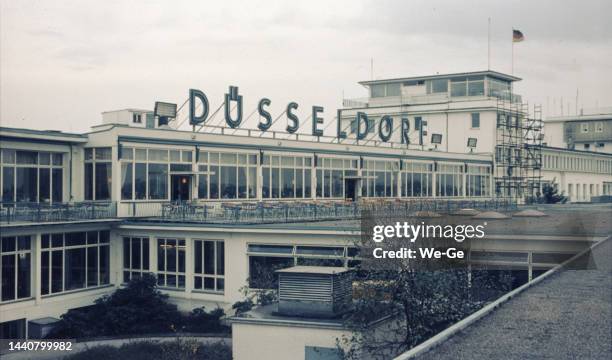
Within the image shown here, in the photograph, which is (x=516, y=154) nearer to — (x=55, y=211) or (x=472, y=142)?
(x=472, y=142)

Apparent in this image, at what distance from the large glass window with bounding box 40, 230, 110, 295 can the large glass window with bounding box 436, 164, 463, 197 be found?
29632 millimetres

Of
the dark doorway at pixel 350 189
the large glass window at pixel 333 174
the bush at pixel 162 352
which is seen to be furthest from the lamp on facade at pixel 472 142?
the bush at pixel 162 352

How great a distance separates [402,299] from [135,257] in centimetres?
1585

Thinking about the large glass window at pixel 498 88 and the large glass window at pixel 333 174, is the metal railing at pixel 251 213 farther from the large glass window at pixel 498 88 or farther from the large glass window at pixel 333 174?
the large glass window at pixel 498 88

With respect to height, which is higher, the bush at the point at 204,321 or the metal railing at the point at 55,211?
the metal railing at the point at 55,211

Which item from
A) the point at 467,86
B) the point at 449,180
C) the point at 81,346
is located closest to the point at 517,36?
the point at 467,86

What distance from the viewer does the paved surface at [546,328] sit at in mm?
12199

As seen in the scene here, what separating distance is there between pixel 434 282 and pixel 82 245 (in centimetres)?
1670

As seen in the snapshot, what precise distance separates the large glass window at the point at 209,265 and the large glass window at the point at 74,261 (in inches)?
165

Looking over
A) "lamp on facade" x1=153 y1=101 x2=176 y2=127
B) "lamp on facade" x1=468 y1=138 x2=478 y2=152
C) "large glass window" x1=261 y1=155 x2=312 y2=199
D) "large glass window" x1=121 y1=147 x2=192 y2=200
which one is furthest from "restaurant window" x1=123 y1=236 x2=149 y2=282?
"lamp on facade" x1=468 y1=138 x2=478 y2=152

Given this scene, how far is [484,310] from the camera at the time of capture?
50.8ft

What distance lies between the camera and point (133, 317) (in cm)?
2577

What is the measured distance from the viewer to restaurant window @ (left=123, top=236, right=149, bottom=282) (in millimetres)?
29609

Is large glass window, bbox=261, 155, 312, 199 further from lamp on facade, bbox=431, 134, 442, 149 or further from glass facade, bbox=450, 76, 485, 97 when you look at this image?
Answer: glass facade, bbox=450, 76, 485, 97
